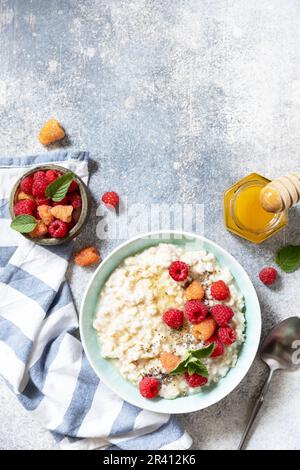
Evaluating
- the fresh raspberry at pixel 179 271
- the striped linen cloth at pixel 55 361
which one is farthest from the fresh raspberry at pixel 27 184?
the fresh raspberry at pixel 179 271

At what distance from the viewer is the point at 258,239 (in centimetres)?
183

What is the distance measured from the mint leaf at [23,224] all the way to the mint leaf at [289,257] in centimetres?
83

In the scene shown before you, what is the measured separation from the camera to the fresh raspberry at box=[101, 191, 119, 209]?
6.07 feet

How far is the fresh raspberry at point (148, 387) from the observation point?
5.51ft

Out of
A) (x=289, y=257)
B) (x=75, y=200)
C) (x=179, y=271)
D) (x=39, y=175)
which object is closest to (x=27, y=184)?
(x=39, y=175)

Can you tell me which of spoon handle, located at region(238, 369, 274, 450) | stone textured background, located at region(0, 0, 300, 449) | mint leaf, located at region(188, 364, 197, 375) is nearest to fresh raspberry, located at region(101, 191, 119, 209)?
stone textured background, located at region(0, 0, 300, 449)

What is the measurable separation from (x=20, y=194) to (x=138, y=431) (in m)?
0.87

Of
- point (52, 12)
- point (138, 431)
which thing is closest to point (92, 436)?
point (138, 431)

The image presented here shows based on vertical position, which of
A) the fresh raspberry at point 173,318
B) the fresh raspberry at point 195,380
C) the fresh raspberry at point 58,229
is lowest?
the fresh raspberry at point 195,380

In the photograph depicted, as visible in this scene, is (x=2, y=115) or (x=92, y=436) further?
(x=2, y=115)

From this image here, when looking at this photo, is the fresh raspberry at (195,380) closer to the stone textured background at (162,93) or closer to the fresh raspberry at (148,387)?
the fresh raspberry at (148,387)

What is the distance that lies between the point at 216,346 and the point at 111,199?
0.59 meters
